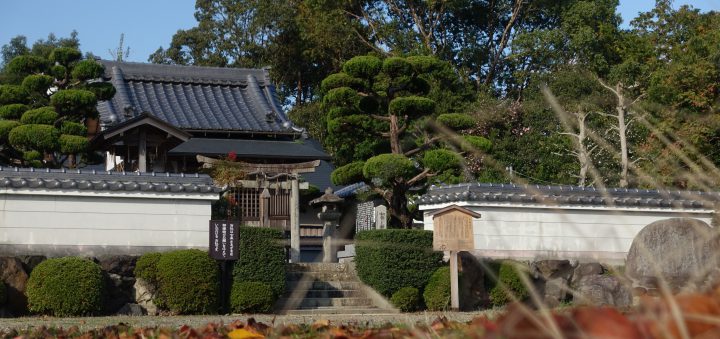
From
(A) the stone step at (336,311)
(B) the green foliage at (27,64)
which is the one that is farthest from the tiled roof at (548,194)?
(B) the green foliage at (27,64)

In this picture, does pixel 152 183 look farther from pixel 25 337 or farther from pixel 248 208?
pixel 25 337

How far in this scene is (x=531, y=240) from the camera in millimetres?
14102

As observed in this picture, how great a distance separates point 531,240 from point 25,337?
1136cm

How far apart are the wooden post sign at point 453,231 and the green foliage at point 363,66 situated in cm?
360

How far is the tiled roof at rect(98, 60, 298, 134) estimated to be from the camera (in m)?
21.4

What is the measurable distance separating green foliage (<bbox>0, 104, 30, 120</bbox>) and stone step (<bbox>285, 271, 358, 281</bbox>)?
19.1 feet

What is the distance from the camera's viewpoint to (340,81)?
15.4 metres

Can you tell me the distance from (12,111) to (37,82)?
0.78 meters

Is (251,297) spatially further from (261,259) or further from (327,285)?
(327,285)

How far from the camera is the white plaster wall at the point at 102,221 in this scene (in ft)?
41.1

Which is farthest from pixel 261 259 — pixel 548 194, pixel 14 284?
pixel 548 194

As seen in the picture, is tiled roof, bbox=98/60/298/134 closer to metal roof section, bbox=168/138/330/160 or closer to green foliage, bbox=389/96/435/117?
metal roof section, bbox=168/138/330/160

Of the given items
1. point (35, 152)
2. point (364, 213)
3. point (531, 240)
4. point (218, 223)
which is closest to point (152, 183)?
point (218, 223)

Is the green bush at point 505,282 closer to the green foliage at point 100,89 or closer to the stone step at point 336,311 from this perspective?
the stone step at point 336,311
